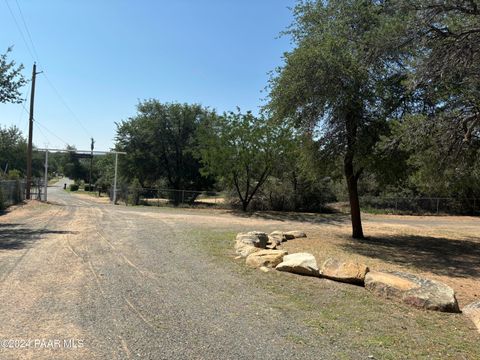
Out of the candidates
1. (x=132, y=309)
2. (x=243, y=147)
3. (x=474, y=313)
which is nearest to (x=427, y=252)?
(x=474, y=313)

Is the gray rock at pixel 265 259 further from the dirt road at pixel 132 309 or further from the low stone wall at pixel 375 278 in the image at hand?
the dirt road at pixel 132 309

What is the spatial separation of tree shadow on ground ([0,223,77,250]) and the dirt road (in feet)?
0.73

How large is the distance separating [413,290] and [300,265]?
2.44 meters

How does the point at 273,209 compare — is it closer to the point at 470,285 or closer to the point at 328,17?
the point at 328,17

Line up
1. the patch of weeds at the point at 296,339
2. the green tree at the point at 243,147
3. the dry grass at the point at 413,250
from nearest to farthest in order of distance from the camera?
the patch of weeds at the point at 296,339
the dry grass at the point at 413,250
the green tree at the point at 243,147

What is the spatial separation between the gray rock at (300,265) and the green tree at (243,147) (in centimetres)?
1872

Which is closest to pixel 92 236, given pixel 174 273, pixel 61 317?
pixel 174 273

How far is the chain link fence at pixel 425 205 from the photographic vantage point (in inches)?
1286

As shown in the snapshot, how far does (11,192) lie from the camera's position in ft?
86.1

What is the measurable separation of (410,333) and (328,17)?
1294 centimetres

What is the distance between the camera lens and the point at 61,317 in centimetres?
549

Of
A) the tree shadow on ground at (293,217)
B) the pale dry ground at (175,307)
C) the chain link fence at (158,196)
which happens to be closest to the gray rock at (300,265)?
the pale dry ground at (175,307)

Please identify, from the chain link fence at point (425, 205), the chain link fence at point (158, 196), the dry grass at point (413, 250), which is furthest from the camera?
the chain link fence at point (158, 196)

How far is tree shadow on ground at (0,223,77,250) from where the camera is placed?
11226 mm
